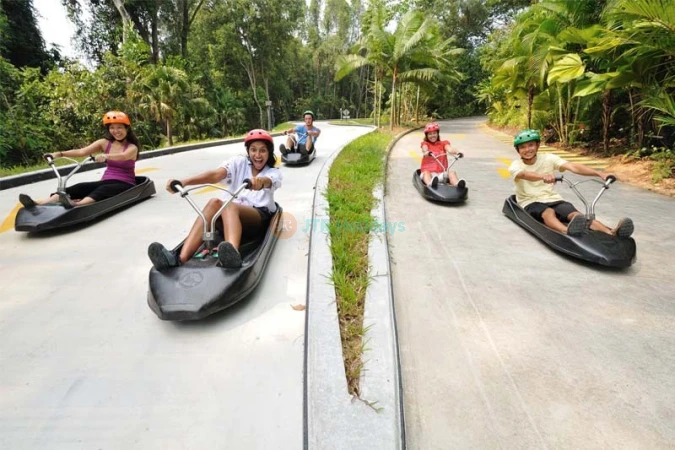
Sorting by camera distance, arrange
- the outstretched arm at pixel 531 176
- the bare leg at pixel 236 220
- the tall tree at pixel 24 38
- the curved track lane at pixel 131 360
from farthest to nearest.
→ 1. the tall tree at pixel 24 38
2. the outstretched arm at pixel 531 176
3. the bare leg at pixel 236 220
4. the curved track lane at pixel 131 360

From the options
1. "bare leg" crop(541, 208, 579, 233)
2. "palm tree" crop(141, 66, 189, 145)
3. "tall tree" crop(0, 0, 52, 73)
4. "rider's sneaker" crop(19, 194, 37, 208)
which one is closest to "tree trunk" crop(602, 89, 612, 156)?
"bare leg" crop(541, 208, 579, 233)

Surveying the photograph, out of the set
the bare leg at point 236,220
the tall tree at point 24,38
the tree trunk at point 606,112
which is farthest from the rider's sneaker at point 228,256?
the tall tree at point 24,38

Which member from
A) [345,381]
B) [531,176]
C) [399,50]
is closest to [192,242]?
[345,381]

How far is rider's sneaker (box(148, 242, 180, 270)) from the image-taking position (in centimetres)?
226

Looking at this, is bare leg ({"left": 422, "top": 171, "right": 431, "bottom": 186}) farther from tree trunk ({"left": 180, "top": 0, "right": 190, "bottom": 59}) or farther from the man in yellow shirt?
tree trunk ({"left": 180, "top": 0, "right": 190, "bottom": 59})

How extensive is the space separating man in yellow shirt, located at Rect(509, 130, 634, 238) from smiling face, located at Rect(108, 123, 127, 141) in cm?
498

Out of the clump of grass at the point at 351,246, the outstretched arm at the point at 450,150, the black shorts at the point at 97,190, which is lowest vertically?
the clump of grass at the point at 351,246

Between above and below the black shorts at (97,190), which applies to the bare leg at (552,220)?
below

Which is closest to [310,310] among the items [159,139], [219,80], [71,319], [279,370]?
[279,370]

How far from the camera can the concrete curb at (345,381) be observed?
4.95ft

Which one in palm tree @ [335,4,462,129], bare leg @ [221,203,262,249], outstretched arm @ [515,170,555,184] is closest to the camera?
bare leg @ [221,203,262,249]

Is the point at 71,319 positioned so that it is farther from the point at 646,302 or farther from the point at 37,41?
the point at 37,41

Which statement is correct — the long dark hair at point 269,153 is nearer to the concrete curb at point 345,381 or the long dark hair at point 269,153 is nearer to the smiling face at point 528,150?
the concrete curb at point 345,381

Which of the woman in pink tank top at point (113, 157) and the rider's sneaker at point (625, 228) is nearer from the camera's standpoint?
the rider's sneaker at point (625, 228)
